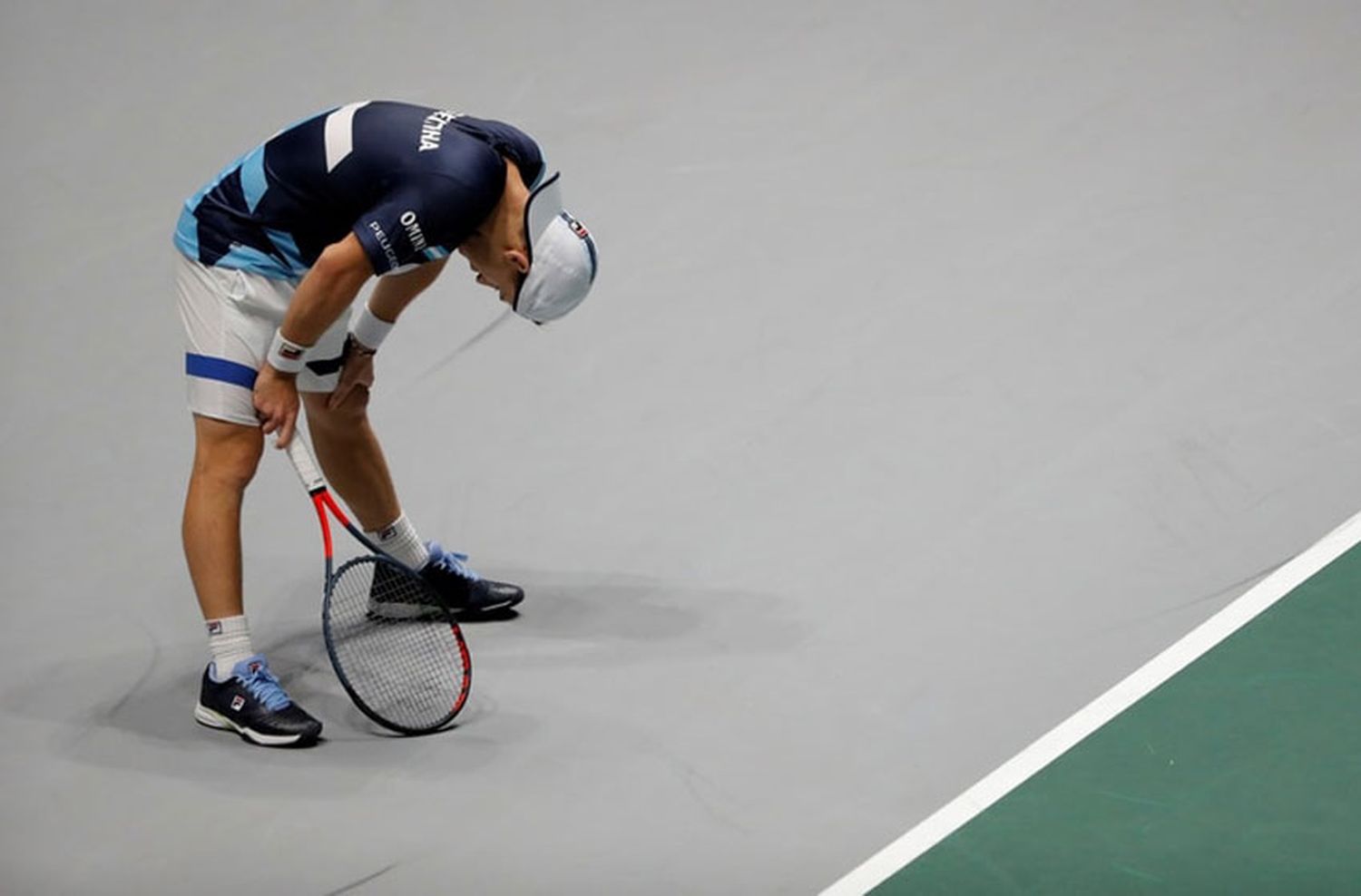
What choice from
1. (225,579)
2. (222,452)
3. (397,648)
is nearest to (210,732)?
(225,579)

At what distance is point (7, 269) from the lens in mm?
7625

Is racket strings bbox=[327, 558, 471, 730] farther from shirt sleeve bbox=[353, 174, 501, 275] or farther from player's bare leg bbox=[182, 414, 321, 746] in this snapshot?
shirt sleeve bbox=[353, 174, 501, 275]

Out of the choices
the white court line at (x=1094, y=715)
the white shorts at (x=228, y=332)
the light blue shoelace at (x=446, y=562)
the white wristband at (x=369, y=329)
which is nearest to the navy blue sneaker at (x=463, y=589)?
the light blue shoelace at (x=446, y=562)

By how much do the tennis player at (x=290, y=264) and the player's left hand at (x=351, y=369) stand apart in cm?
29

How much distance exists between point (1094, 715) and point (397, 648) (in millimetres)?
1868

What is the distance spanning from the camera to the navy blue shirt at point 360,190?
4.92m

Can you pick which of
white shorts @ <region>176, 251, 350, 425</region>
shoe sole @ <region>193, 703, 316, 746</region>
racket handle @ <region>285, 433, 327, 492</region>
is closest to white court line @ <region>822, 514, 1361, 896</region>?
shoe sole @ <region>193, 703, 316, 746</region>

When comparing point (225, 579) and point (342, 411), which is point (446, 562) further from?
point (225, 579)

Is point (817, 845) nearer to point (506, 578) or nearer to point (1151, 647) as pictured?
point (1151, 647)

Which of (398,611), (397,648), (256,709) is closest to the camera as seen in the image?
(256,709)

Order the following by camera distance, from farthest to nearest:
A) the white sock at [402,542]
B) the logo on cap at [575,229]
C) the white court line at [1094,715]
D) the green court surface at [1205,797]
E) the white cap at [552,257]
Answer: the white sock at [402,542] → the logo on cap at [575,229] → the white cap at [552,257] → the white court line at [1094,715] → the green court surface at [1205,797]

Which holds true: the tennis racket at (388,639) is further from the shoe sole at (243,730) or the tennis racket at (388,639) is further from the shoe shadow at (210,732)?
the shoe sole at (243,730)

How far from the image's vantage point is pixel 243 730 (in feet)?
17.0

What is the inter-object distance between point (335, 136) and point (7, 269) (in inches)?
120
